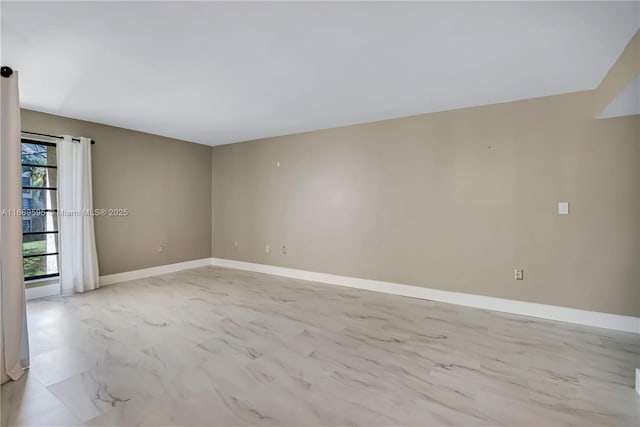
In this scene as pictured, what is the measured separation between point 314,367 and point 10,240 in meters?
2.48

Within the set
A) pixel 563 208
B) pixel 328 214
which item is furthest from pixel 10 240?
pixel 563 208

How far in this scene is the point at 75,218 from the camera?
448cm

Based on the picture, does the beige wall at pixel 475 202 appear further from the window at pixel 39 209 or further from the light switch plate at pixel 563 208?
the window at pixel 39 209

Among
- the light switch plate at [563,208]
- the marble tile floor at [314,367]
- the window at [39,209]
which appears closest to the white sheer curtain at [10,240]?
the marble tile floor at [314,367]

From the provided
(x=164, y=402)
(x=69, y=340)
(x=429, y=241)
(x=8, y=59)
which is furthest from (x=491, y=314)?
(x=8, y=59)

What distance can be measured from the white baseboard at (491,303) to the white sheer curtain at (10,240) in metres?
→ 3.68

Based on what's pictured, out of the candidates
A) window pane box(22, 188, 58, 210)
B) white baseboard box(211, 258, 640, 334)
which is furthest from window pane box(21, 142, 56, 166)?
white baseboard box(211, 258, 640, 334)

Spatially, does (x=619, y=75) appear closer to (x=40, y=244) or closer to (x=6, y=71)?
(x=6, y=71)

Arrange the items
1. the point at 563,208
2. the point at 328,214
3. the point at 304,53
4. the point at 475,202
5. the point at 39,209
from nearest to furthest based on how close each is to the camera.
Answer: the point at 304,53
the point at 563,208
the point at 475,202
the point at 39,209
the point at 328,214

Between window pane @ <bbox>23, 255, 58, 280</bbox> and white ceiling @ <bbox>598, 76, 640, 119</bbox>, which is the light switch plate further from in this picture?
window pane @ <bbox>23, 255, 58, 280</bbox>

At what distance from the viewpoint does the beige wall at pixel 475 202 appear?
3326 millimetres

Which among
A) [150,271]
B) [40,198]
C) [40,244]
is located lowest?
[150,271]

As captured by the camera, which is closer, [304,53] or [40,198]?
[304,53]

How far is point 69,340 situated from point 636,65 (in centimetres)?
521
